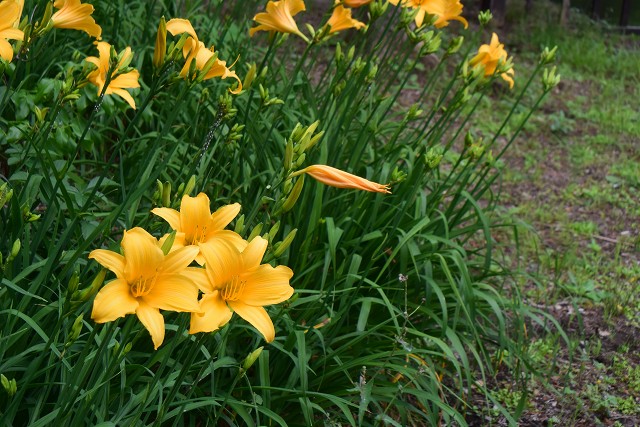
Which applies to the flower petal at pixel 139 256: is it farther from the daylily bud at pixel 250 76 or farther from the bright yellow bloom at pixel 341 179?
the daylily bud at pixel 250 76

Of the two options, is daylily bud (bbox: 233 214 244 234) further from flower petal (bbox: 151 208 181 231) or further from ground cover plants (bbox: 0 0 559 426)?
flower petal (bbox: 151 208 181 231)

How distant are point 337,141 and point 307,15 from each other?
420cm

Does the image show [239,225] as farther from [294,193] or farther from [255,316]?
[255,316]

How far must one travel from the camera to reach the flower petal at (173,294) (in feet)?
5.19

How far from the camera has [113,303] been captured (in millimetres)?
1521

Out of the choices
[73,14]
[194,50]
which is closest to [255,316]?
[194,50]

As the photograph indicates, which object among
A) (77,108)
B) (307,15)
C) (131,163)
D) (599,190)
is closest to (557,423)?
(131,163)

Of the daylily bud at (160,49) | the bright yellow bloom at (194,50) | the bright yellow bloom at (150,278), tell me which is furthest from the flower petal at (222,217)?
the bright yellow bloom at (194,50)

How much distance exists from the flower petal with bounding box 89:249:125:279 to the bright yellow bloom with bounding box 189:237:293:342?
0.14 meters

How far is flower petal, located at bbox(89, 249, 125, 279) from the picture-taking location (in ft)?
5.12

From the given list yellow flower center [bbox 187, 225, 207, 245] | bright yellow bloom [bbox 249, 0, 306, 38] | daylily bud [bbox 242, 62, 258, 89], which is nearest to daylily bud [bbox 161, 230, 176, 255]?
yellow flower center [bbox 187, 225, 207, 245]

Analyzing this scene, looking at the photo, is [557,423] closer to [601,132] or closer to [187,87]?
[187,87]

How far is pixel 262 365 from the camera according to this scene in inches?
105

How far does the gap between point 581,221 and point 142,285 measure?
4.21 m
